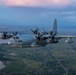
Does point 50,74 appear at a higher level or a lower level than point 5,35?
lower

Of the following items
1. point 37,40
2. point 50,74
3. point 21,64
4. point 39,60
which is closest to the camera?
point 37,40

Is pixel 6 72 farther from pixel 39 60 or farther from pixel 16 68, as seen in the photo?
pixel 39 60

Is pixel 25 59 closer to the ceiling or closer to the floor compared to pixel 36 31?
closer to the floor

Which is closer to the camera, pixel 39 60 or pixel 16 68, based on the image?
pixel 16 68

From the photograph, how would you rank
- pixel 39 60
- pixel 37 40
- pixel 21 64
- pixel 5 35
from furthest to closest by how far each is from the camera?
pixel 39 60
pixel 21 64
pixel 5 35
pixel 37 40

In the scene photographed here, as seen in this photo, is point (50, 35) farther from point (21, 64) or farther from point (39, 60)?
point (39, 60)

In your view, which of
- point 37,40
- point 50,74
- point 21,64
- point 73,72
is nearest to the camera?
point 37,40

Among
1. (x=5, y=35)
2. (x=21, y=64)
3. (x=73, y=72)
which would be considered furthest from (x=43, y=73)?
(x=5, y=35)

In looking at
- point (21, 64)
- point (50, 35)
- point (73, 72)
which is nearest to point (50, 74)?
point (73, 72)

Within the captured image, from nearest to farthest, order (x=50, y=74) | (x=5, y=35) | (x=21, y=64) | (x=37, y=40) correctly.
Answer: (x=37, y=40)
(x=5, y=35)
(x=50, y=74)
(x=21, y=64)
